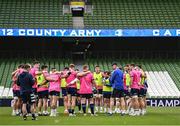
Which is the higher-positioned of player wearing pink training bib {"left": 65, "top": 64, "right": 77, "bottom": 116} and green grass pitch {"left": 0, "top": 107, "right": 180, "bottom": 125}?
player wearing pink training bib {"left": 65, "top": 64, "right": 77, "bottom": 116}

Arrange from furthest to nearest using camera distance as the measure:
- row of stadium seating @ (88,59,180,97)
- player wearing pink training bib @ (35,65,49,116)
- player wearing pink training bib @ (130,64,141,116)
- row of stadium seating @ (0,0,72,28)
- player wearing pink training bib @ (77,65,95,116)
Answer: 1. row of stadium seating @ (0,0,72,28)
2. row of stadium seating @ (88,59,180,97)
3. player wearing pink training bib @ (130,64,141,116)
4. player wearing pink training bib @ (35,65,49,116)
5. player wearing pink training bib @ (77,65,95,116)

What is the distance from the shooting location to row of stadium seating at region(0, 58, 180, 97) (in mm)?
36947

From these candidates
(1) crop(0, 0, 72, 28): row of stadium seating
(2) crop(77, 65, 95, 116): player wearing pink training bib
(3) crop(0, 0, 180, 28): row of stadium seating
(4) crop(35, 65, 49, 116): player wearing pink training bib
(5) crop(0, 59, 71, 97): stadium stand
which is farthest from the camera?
(3) crop(0, 0, 180, 28): row of stadium seating

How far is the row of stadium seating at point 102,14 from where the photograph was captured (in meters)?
43.3

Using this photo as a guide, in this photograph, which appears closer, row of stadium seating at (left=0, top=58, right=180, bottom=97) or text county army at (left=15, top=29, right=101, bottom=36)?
row of stadium seating at (left=0, top=58, right=180, bottom=97)

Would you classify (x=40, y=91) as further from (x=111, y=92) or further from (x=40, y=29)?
(x=40, y=29)

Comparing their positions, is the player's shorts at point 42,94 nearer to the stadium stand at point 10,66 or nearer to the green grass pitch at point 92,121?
the green grass pitch at point 92,121

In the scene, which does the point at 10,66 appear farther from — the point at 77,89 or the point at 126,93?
the point at 77,89

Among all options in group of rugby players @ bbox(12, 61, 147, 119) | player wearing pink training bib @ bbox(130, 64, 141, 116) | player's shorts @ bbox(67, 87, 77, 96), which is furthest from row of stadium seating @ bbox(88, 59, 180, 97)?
player's shorts @ bbox(67, 87, 77, 96)

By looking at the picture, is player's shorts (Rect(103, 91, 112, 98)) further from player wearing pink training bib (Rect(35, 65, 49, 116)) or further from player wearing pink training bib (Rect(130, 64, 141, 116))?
player wearing pink training bib (Rect(35, 65, 49, 116))

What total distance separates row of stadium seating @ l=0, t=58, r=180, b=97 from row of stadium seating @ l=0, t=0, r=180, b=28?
2750 mm

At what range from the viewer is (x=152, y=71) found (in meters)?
41.0

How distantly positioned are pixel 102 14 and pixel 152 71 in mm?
7484

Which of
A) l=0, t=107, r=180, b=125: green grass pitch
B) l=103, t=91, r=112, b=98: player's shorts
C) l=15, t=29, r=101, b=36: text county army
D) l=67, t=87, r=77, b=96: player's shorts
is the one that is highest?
l=15, t=29, r=101, b=36: text county army
